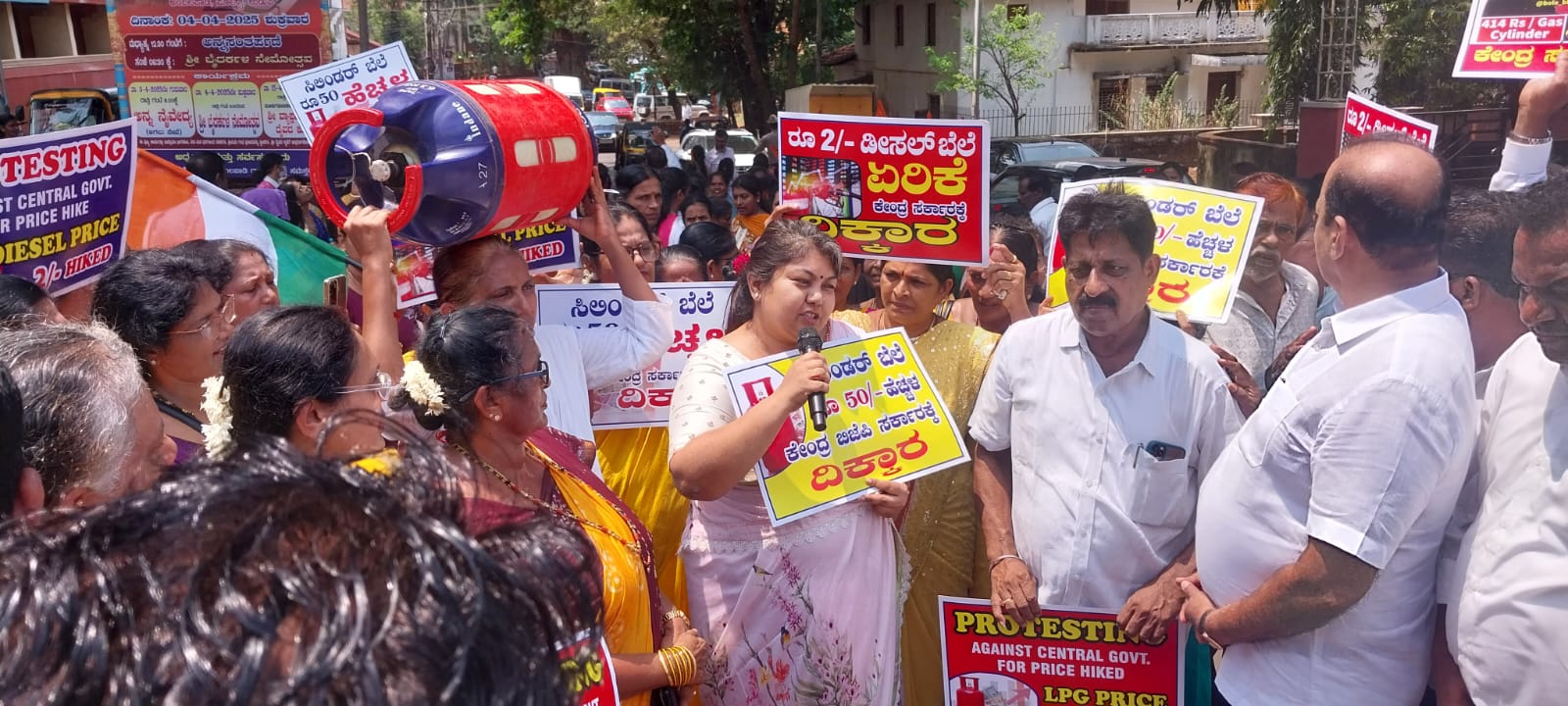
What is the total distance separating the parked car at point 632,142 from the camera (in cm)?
2227

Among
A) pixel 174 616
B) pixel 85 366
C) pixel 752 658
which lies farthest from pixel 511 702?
pixel 752 658

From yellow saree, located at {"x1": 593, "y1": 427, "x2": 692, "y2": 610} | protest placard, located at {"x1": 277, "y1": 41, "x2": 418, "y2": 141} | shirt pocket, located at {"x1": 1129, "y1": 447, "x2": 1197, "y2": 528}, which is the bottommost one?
yellow saree, located at {"x1": 593, "y1": 427, "x2": 692, "y2": 610}

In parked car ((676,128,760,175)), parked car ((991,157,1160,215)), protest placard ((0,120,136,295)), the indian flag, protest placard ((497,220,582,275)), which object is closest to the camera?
protest placard ((0,120,136,295))

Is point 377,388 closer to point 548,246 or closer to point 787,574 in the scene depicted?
point 787,574

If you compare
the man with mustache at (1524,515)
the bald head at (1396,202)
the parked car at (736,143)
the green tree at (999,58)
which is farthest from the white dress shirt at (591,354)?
the green tree at (999,58)

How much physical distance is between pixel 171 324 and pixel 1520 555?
9.57 feet

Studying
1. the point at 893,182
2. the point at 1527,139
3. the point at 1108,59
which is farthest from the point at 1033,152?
the point at 1108,59

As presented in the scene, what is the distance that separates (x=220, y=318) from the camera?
2.98m

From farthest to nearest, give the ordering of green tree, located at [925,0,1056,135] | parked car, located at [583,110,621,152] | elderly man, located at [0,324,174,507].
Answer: parked car, located at [583,110,621,152]
green tree, located at [925,0,1056,135]
elderly man, located at [0,324,174,507]

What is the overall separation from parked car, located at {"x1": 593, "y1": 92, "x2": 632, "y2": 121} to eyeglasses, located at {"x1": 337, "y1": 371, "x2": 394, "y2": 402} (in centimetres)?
4036

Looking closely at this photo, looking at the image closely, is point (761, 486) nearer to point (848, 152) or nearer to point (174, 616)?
point (848, 152)

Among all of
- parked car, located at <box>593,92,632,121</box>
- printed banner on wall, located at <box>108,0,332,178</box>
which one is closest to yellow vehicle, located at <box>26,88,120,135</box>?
printed banner on wall, located at <box>108,0,332,178</box>

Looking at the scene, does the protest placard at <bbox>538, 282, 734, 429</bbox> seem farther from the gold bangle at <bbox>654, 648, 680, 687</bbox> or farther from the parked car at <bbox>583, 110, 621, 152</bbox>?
the parked car at <bbox>583, 110, 621, 152</bbox>

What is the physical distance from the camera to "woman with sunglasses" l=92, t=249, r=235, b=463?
2859 mm
